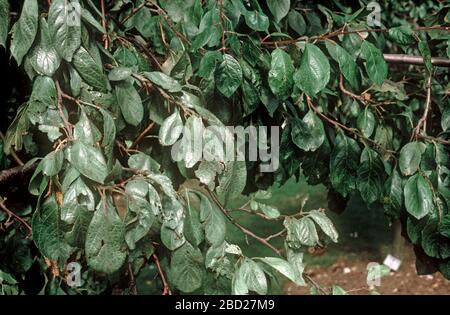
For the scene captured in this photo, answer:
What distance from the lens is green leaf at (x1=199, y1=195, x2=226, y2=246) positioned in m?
1.47

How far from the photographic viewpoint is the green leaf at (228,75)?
1.45 metres

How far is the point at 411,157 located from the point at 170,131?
795 mm

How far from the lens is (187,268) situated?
57.1 inches

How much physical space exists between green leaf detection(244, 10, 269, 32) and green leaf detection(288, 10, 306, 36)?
0.51m

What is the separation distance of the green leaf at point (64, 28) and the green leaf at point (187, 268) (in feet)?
1.68

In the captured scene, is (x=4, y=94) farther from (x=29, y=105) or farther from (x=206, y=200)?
(x=206, y=200)

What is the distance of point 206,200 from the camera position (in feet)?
4.90

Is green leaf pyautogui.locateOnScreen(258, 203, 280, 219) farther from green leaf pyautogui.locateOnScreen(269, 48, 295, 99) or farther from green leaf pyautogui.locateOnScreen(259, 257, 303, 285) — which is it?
green leaf pyautogui.locateOnScreen(269, 48, 295, 99)

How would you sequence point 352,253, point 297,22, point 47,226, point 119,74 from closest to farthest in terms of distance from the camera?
1. point 47,226
2. point 119,74
3. point 297,22
4. point 352,253

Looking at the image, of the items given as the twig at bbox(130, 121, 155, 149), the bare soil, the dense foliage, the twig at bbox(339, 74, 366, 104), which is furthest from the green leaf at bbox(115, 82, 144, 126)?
the bare soil

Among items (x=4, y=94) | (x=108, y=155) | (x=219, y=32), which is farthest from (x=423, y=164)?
(x=4, y=94)

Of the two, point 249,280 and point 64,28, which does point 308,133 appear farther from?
point 64,28

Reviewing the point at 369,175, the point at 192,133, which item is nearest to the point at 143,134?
the point at 192,133
